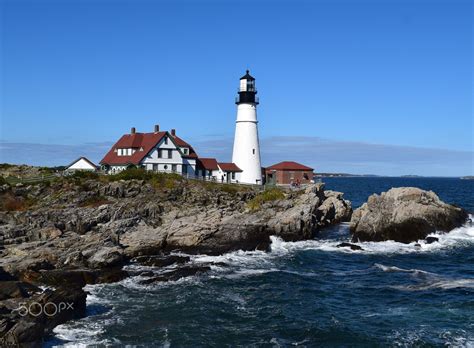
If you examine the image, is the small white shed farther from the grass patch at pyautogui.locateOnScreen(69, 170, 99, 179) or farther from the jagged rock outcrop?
the jagged rock outcrop

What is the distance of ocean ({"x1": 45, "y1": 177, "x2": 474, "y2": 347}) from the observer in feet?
69.9

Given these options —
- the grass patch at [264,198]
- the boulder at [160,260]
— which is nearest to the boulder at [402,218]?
A: the grass patch at [264,198]

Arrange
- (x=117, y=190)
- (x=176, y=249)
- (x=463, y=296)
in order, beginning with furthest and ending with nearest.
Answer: (x=117, y=190) < (x=176, y=249) < (x=463, y=296)

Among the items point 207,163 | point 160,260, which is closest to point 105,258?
point 160,260

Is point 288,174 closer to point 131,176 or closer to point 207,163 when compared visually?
point 207,163

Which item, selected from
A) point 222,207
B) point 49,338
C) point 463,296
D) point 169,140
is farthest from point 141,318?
point 169,140

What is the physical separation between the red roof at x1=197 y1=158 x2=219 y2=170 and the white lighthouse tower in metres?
2.67

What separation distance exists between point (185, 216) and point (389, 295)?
1899 centimetres

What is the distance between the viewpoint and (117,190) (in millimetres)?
44562

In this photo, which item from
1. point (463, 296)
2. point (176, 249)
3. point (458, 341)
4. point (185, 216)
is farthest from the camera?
point (185, 216)

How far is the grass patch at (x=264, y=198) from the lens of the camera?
4495 centimetres

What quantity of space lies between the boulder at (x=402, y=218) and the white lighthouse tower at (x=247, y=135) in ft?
49.9

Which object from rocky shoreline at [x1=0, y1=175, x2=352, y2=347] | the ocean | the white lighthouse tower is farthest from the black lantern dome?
the ocean

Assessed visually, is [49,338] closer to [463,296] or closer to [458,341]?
[458,341]
